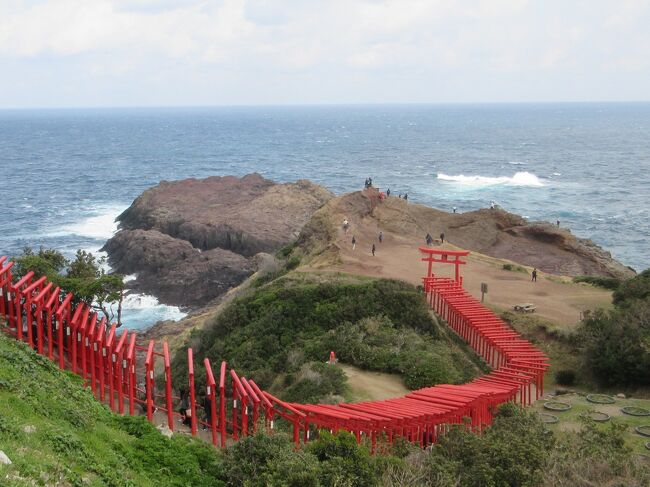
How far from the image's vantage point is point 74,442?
38.2 feet

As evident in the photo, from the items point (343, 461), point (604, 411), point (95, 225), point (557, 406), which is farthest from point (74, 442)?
point (95, 225)

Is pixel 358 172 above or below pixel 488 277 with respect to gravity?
below

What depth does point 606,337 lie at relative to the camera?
22828 mm

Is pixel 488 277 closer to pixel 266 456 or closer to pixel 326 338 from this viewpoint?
pixel 326 338

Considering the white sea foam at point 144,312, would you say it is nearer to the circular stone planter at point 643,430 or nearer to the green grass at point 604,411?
the green grass at point 604,411

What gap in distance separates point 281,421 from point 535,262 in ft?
101

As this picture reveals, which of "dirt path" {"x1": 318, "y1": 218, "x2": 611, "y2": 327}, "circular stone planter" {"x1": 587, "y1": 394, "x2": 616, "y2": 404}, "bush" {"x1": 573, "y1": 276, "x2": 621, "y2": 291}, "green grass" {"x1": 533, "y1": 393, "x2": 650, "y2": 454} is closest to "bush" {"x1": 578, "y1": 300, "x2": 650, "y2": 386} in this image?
"green grass" {"x1": 533, "y1": 393, "x2": 650, "y2": 454}

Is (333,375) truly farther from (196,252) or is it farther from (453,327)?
(196,252)

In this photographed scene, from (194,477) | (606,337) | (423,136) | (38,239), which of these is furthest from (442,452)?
(423,136)

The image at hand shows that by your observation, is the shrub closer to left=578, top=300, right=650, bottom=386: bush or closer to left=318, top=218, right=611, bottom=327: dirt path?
left=318, top=218, right=611, bottom=327: dirt path

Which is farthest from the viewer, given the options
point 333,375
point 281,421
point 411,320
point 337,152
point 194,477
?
point 337,152

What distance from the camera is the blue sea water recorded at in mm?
66312

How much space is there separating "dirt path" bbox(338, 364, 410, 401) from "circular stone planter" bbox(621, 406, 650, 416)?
5.74 meters

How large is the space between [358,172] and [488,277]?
75.5 metres
